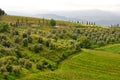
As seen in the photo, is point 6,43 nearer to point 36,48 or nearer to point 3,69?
point 36,48

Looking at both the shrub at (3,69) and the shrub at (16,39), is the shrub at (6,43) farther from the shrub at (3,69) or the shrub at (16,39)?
the shrub at (3,69)

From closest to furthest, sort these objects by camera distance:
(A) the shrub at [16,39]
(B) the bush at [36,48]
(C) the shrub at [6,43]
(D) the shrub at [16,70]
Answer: (D) the shrub at [16,70]
(C) the shrub at [6,43]
(B) the bush at [36,48]
(A) the shrub at [16,39]

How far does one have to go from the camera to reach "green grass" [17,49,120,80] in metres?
134

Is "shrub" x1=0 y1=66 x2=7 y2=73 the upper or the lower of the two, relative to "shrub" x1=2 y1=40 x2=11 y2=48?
lower

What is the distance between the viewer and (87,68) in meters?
156

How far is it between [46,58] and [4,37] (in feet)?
92.3

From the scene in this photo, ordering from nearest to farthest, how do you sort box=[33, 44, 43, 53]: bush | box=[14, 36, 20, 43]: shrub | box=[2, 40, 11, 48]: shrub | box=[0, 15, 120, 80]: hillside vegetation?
box=[0, 15, 120, 80]: hillside vegetation < box=[2, 40, 11, 48]: shrub < box=[33, 44, 43, 53]: bush < box=[14, 36, 20, 43]: shrub

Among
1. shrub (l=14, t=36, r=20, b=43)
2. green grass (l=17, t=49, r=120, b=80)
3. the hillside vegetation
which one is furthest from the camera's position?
shrub (l=14, t=36, r=20, b=43)

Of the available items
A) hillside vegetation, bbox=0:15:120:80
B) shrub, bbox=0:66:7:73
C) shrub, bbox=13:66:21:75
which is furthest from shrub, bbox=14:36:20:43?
shrub, bbox=0:66:7:73

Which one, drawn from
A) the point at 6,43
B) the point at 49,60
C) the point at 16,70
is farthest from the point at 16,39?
the point at 16,70

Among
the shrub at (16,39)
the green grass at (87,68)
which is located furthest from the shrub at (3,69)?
the shrub at (16,39)

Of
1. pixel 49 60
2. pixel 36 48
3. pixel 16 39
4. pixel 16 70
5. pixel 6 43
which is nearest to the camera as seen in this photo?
pixel 16 70

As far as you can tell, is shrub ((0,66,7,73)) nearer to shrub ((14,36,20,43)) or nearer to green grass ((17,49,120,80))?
green grass ((17,49,120,80))

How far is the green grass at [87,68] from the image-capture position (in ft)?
440
